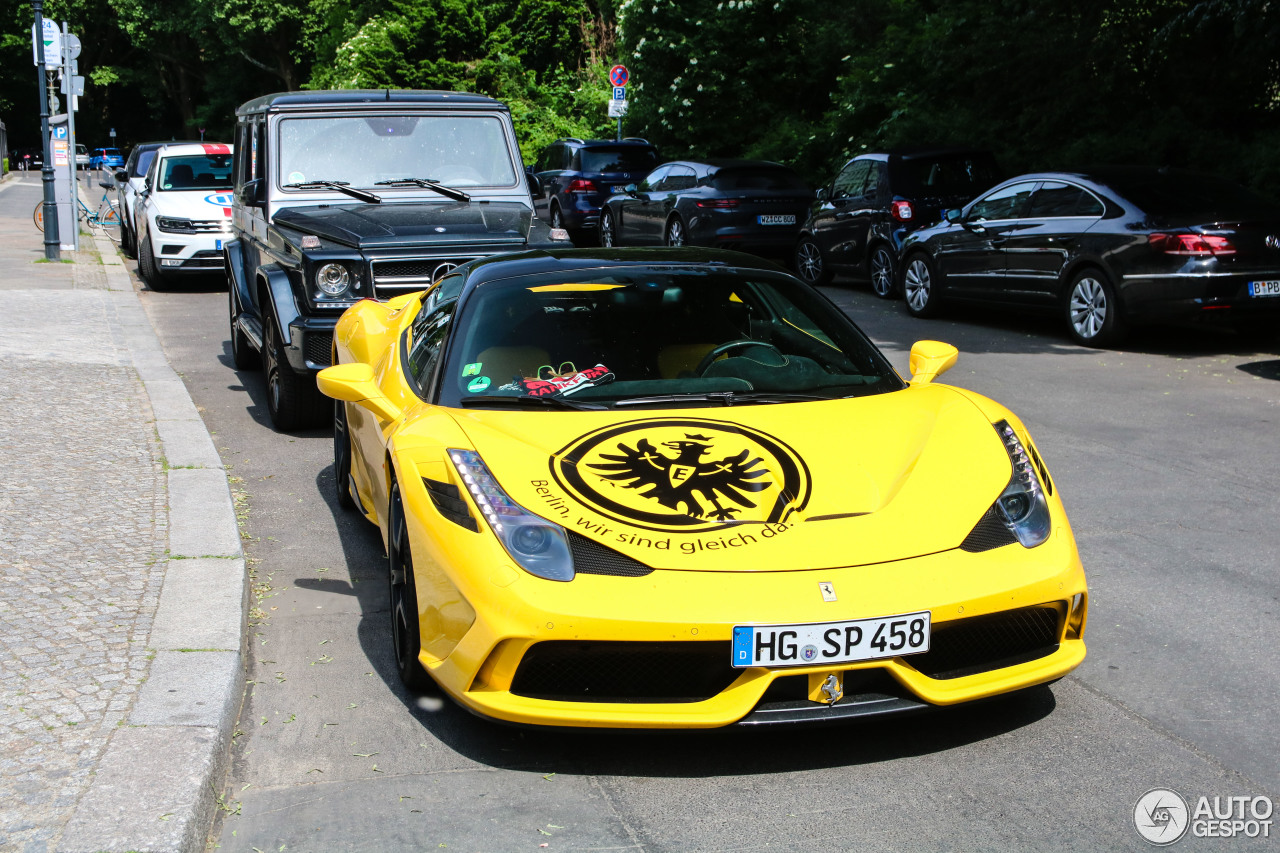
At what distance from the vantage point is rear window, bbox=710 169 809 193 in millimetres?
18516

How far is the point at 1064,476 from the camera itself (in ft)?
23.4

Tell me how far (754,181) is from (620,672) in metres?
15.7

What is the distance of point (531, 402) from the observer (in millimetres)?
4504

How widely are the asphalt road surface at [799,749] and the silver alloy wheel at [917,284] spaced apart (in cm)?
785

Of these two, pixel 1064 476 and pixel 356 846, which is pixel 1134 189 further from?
pixel 356 846

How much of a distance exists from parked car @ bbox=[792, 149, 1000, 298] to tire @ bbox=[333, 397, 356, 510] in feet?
31.6

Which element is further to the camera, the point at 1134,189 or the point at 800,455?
the point at 1134,189

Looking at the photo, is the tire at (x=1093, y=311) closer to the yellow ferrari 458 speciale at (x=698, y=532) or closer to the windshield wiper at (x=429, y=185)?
the windshield wiper at (x=429, y=185)

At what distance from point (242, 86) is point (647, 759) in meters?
76.0

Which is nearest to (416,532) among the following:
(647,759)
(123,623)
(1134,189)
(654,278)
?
(647,759)

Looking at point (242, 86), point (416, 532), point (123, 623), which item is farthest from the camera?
point (242, 86)

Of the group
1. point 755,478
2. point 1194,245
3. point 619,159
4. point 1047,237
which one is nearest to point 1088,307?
point 1047,237

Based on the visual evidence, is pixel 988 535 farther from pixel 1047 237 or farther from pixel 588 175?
pixel 588 175

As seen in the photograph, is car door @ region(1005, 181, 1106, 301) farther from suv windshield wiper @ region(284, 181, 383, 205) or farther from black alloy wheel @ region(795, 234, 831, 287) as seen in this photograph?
suv windshield wiper @ region(284, 181, 383, 205)
